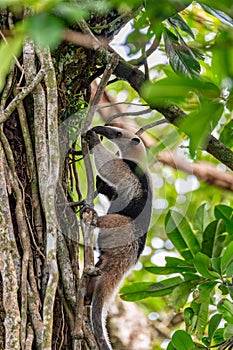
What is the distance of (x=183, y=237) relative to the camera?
2.90 m

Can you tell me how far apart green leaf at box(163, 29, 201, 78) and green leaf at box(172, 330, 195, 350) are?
902 mm

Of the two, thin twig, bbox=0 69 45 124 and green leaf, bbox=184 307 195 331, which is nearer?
thin twig, bbox=0 69 45 124

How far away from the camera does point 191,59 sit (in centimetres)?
232

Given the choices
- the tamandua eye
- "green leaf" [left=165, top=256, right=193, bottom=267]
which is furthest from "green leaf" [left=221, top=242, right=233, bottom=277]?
the tamandua eye

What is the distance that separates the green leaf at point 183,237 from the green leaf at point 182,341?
2.20ft

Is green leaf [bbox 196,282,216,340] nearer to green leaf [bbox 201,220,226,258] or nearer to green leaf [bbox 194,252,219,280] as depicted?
green leaf [bbox 194,252,219,280]

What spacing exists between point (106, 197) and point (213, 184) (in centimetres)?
149

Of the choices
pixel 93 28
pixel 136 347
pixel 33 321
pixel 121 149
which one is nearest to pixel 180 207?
pixel 121 149

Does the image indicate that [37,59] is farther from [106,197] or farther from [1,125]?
[106,197]

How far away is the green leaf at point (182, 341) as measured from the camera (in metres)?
2.23

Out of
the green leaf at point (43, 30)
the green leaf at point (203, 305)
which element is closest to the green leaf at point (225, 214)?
the green leaf at point (203, 305)

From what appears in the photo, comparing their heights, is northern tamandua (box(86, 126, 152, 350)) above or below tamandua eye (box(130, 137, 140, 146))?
below

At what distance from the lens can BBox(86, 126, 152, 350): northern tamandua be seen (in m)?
2.29

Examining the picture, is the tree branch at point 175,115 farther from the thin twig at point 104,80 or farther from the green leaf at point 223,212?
the green leaf at point 223,212
